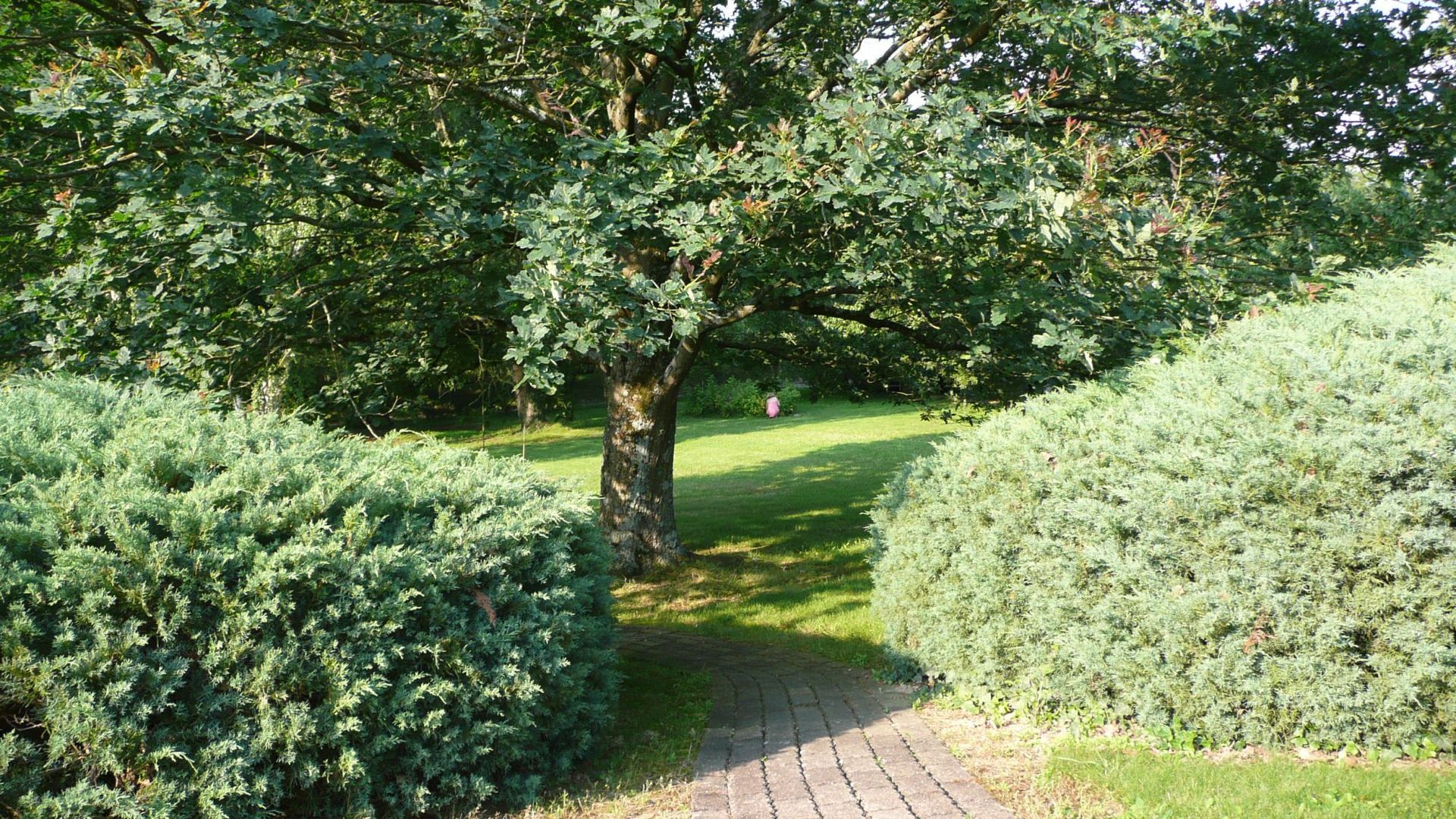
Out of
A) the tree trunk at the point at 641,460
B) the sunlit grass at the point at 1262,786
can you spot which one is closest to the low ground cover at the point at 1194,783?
the sunlit grass at the point at 1262,786

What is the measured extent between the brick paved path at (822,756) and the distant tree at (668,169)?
2.43 meters

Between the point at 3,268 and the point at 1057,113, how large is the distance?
9730mm

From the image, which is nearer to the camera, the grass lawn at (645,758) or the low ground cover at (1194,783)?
the low ground cover at (1194,783)

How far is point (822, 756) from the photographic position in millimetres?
4691

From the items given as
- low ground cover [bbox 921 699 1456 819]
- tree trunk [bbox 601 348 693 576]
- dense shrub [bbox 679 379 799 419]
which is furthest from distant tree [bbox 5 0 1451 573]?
dense shrub [bbox 679 379 799 419]

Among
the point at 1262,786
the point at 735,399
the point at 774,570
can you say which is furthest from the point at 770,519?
the point at 735,399

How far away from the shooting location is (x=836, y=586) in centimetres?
1052

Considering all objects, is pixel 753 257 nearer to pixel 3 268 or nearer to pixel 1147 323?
pixel 1147 323

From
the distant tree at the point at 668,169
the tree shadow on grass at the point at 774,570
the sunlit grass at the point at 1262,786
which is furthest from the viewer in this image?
the tree shadow on grass at the point at 774,570

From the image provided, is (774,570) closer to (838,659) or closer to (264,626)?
(838,659)

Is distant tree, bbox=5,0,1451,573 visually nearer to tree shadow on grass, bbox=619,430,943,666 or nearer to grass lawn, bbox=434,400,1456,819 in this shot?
tree shadow on grass, bbox=619,430,943,666

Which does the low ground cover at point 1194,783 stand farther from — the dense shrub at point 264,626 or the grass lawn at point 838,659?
the dense shrub at point 264,626

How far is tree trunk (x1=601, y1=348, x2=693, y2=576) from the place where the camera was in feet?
34.3

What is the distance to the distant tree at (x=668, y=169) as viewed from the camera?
617 centimetres
